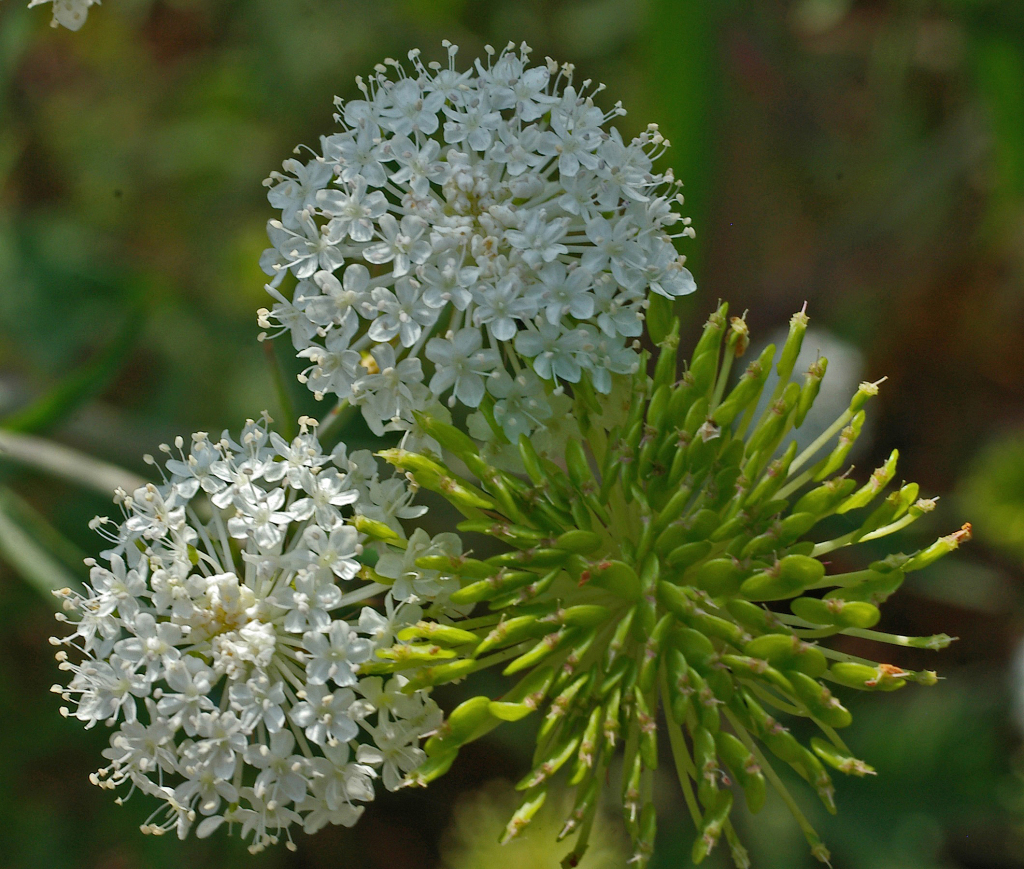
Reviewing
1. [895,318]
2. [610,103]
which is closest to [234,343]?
[610,103]

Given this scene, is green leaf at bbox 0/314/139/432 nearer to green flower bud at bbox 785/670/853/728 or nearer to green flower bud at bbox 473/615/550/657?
green flower bud at bbox 473/615/550/657

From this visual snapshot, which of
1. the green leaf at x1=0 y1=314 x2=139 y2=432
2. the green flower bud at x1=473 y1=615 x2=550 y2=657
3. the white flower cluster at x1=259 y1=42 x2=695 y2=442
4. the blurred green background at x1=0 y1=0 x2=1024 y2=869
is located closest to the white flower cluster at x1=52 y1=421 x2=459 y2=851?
the green flower bud at x1=473 y1=615 x2=550 y2=657

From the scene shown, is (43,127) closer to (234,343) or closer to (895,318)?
(234,343)

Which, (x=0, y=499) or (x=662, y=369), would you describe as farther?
(x=0, y=499)

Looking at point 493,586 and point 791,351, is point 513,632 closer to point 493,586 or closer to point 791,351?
point 493,586

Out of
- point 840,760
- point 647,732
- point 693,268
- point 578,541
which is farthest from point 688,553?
point 693,268
